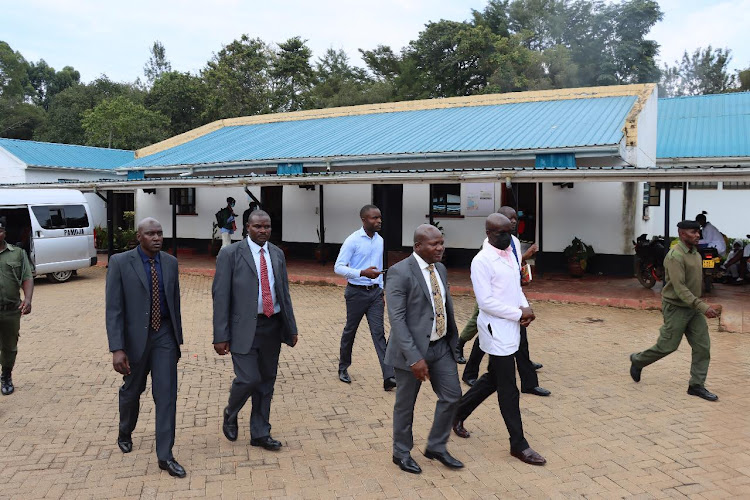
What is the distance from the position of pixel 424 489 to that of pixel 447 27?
38.0 meters

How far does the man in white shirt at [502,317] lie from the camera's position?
4.11 meters

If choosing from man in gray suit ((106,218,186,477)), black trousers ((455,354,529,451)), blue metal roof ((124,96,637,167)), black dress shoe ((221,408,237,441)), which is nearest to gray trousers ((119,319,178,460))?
man in gray suit ((106,218,186,477))

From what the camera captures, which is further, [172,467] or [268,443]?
[268,443]

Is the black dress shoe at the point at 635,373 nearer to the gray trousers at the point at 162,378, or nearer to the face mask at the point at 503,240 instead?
the face mask at the point at 503,240

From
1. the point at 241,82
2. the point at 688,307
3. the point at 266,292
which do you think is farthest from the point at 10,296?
the point at 241,82

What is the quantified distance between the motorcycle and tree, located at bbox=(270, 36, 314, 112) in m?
30.5

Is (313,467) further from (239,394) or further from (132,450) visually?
(132,450)

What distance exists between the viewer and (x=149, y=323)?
4.07 m

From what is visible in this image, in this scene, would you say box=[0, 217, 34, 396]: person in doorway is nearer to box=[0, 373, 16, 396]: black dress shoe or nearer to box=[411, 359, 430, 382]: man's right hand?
box=[0, 373, 16, 396]: black dress shoe

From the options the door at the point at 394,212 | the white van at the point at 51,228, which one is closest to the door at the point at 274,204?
the door at the point at 394,212

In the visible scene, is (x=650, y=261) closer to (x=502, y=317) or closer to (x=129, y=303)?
(x=502, y=317)

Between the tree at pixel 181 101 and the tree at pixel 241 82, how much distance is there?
1.46 metres

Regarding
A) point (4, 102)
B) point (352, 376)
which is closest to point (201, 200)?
point (352, 376)

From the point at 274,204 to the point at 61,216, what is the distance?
6.17 m
